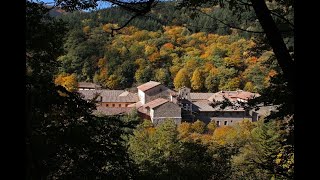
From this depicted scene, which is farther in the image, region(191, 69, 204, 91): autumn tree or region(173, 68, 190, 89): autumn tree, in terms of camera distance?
region(173, 68, 190, 89): autumn tree

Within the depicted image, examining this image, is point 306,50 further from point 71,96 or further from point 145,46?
point 145,46

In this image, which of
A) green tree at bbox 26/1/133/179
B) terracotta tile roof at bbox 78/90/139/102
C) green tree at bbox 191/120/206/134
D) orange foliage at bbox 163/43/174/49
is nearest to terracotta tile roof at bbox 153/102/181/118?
green tree at bbox 191/120/206/134

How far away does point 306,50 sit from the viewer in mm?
1029

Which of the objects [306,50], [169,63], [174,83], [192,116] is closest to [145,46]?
[169,63]

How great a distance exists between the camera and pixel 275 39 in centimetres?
236

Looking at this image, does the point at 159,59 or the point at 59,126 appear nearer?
the point at 59,126

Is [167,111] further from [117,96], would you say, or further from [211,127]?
[117,96]

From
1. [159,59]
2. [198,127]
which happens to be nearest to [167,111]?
[198,127]

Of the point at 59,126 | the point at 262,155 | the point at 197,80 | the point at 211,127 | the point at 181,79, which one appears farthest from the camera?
the point at 197,80

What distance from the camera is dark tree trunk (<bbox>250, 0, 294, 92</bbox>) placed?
7.59 feet

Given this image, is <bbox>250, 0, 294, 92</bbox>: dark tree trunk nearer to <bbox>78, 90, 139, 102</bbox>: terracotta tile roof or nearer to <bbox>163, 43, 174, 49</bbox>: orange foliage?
<bbox>78, 90, 139, 102</bbox>: terracotta tile roof

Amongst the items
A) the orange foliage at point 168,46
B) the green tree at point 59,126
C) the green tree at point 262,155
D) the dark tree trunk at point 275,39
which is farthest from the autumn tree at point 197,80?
the dark tree trunk at point 275,39

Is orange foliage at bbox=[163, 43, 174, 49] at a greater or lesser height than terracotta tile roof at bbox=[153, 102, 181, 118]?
greater

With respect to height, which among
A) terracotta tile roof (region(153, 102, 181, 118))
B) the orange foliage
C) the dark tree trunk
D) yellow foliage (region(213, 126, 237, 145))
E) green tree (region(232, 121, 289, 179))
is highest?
the orange foliage
